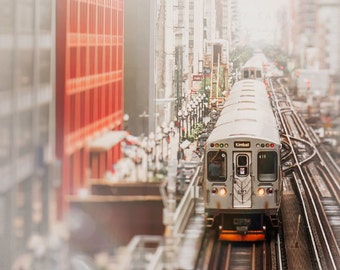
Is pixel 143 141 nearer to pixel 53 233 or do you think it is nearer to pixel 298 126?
pixel 53 233

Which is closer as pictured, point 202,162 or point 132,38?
point 132,38

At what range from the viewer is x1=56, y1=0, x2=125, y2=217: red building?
2.97 m

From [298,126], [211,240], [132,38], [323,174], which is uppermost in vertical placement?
[132,38]

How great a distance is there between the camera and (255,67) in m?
3.52

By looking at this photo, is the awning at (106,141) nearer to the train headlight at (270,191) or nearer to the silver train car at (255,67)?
the silver train car at (255,67)

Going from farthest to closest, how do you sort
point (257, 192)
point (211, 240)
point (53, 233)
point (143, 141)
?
1. point (257, 192)
2. point (211, 240)
3. point (143, 141)
4. point (53, 233)

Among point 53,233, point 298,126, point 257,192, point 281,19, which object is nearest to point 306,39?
point 281,19

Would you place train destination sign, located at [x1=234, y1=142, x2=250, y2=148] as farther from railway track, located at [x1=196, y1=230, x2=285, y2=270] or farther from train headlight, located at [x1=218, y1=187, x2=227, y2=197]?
railway track, located at [x1=196, y1=230, x2=285, y2=270]

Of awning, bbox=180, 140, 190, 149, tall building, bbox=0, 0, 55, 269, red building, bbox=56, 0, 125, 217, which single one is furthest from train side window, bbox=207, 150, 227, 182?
tall building, bbox=0, 0, 55, 269

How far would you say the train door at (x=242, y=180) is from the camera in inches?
157

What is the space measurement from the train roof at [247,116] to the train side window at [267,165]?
0.31 ft

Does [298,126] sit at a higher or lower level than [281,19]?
lower

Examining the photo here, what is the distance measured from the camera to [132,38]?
3217 millimetres

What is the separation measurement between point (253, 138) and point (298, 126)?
0.49 metres
